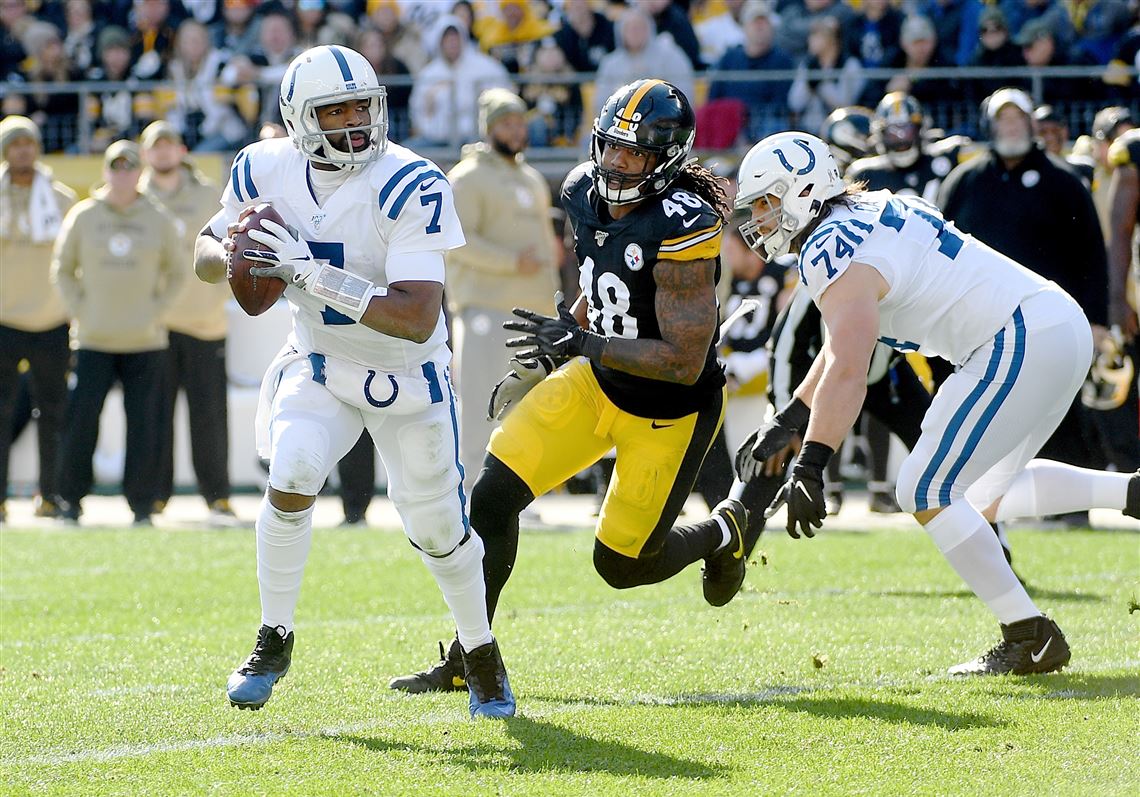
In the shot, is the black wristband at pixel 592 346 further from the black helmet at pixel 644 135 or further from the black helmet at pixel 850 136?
the black helmet at pixel 850 136

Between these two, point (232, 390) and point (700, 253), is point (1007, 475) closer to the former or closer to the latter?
point (700, 253)

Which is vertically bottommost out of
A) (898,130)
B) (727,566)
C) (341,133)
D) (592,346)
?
(727,566)

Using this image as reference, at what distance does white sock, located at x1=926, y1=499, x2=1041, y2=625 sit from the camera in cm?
489

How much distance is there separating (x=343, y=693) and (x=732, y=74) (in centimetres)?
812

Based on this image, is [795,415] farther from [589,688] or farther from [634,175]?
[589,688]

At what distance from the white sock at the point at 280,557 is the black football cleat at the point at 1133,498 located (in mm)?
2434

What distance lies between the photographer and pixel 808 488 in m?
4.59

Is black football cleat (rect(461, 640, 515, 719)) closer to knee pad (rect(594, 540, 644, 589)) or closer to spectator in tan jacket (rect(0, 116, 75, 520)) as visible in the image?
knee pad (rect(594, 540, 644, 589))

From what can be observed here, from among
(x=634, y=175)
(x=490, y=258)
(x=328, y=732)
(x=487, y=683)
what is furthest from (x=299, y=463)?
(x=490, y=258)

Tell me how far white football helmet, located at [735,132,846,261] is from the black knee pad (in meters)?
0.99

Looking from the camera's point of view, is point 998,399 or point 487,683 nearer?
point 487,683

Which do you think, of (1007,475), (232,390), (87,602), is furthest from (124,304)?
(1007,475)

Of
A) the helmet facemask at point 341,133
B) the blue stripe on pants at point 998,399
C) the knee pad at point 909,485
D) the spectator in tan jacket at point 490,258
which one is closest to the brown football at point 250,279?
the helmet facemask at point 341,133

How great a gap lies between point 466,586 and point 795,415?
1.10 meters
